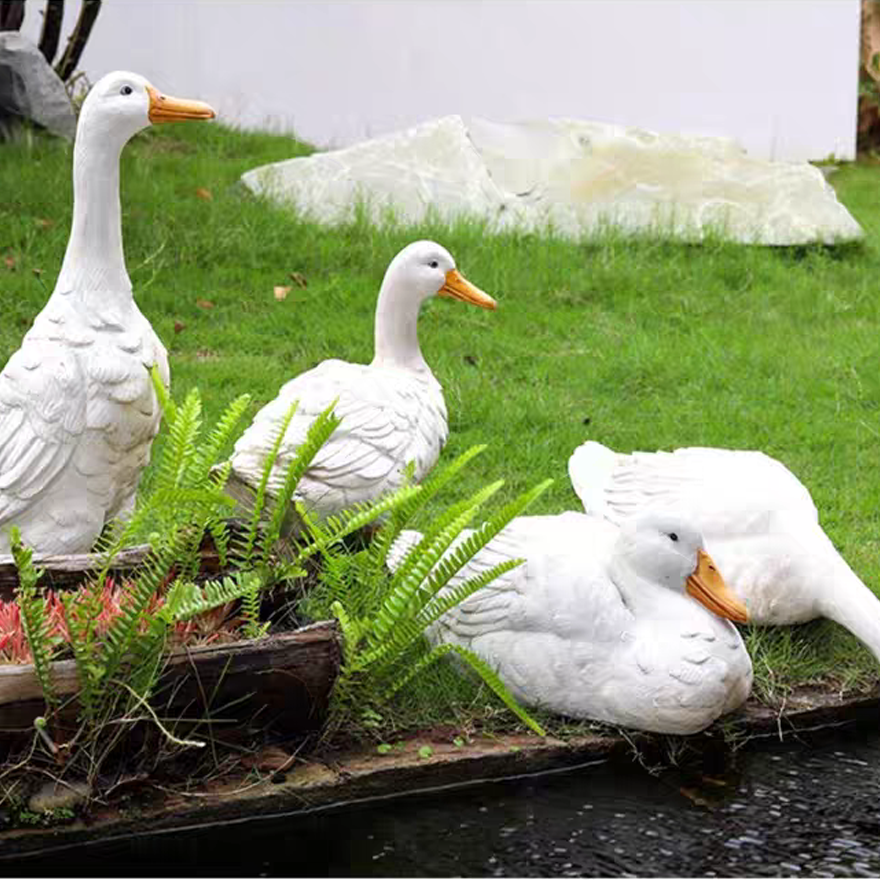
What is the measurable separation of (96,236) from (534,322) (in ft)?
12.7

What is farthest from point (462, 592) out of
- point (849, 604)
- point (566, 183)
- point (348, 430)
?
point (566, 183)

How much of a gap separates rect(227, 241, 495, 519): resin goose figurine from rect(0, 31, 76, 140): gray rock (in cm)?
444

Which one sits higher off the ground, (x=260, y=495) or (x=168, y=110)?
(x=168, y=110)

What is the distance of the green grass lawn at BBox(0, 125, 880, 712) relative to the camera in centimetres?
655

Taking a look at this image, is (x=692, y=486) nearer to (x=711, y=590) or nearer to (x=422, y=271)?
(x=711, y=590)

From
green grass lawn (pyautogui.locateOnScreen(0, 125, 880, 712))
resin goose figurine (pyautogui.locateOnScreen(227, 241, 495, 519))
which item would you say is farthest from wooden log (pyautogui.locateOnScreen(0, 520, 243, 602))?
green grass lawn (pyautogui.locateOnScreen(0, 125, 880, 712))

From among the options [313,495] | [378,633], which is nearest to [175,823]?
[378,633]

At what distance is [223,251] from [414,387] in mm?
3451

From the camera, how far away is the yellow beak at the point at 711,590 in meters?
4.12

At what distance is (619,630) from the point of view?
13.4ft

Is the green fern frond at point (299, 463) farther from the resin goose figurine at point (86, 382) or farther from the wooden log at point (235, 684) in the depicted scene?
the resin goose figurine at point (86, 382)

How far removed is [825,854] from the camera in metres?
3.62

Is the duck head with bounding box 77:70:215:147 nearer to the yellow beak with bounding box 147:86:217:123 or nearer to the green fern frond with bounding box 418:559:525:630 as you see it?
the yellow beak with bounding box 147:86:217:123

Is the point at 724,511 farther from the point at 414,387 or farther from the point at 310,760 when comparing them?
the point at 310,760
